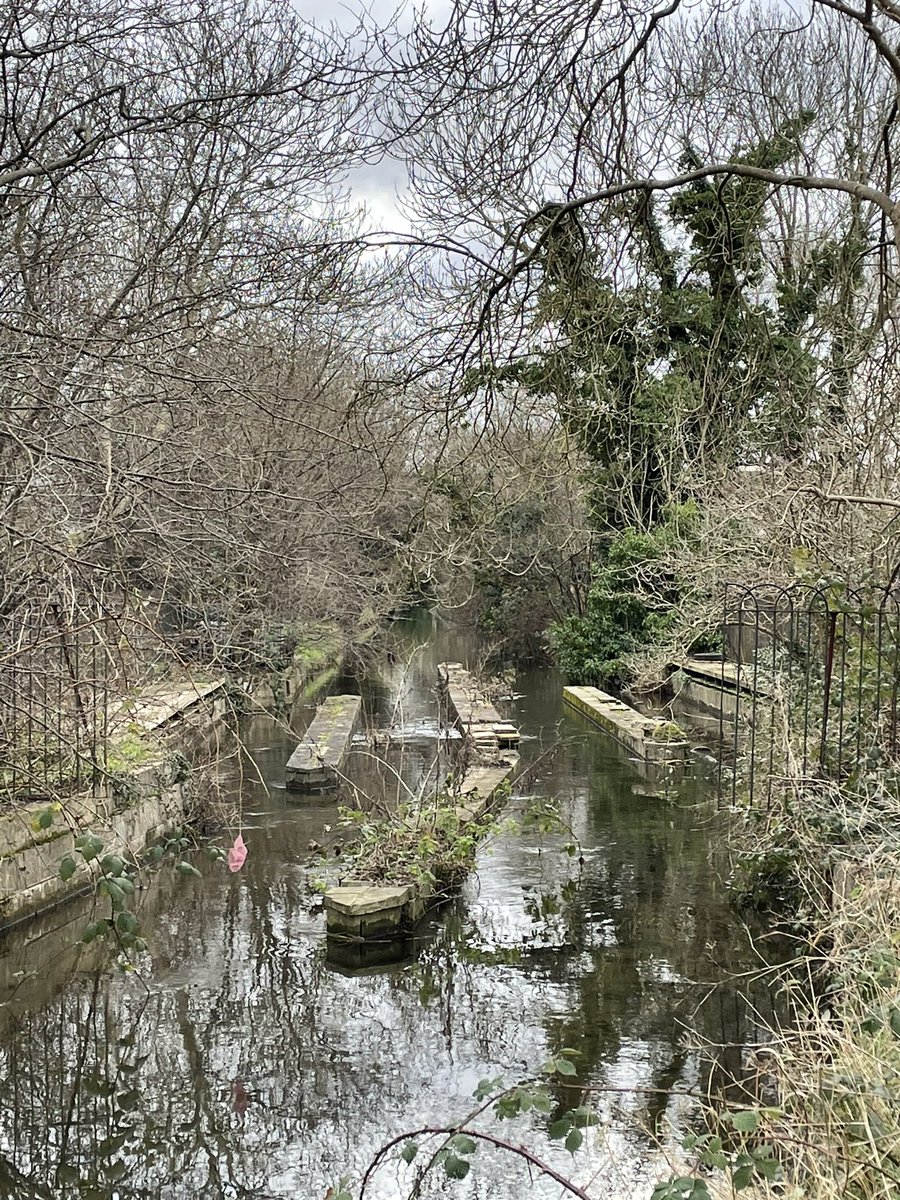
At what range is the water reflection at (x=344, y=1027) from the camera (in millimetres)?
4977

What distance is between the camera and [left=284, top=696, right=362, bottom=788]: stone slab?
517 inches

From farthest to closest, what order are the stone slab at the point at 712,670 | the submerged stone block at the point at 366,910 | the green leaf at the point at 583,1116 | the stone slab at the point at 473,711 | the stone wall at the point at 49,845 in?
the stone slab at the point at 712,670
the stone slab at the point at 473,711
the stone wall at the point at 49,845
the submerged stone block at the point at 366,910
the green leaf at the point at 583,1116

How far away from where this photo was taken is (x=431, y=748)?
16.0 metres

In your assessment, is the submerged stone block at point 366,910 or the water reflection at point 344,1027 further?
the submerged stone block at point 366,910

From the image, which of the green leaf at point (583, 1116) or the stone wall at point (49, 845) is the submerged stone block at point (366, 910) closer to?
the stone wall at point (49, 845)

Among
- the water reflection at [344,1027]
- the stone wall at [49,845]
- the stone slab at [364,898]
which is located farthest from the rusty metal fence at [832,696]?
the stone wall at [49,845]

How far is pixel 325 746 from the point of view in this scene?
49.4ft

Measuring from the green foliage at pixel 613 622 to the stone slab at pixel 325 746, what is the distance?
4882mm

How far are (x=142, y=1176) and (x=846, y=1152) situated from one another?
322 cm

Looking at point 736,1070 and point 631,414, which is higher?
point 631,414

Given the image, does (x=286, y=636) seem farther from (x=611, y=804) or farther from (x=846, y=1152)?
(x=846, y=1152)

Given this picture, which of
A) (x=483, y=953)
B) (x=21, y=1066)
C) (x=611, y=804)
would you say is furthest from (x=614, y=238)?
(x=611, y=804)

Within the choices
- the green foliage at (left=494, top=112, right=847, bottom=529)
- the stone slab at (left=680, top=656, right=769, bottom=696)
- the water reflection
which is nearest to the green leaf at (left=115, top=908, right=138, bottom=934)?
the water reflection

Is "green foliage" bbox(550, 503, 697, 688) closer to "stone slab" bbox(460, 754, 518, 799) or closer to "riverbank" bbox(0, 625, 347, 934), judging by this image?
"stone slab" bbox(460, 754, 518, 799)
